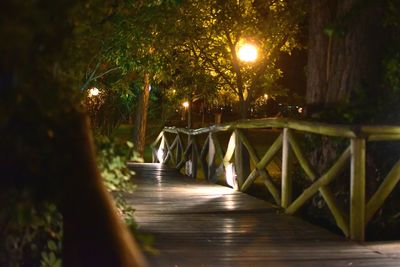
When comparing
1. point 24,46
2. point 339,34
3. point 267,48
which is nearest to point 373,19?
point 339,34

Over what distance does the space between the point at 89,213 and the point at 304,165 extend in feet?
16.6

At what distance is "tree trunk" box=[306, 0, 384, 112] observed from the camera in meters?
7.96

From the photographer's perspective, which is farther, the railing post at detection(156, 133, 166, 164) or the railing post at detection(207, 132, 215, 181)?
the railing post at detection(156, 133, 166, 164)

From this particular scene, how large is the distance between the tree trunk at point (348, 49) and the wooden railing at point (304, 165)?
2.71 feet

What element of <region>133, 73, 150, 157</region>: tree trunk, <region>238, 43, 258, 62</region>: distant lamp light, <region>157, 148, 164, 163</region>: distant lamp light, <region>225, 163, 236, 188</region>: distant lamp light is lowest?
<region>225, 163, 236, 188</region>: distant lamp light

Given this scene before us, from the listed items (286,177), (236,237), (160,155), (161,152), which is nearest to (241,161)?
(286,177)

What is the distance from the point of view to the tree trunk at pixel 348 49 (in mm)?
7965

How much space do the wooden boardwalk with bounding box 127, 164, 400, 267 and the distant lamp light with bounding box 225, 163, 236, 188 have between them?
0.88 m

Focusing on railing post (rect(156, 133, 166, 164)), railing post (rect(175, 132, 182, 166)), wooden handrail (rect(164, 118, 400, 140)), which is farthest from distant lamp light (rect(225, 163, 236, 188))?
railing post (rect(156, 133, 166, 164))

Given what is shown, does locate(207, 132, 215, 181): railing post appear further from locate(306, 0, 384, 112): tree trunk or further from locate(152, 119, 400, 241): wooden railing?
locate(306, 0, 384, 112): tree trunk

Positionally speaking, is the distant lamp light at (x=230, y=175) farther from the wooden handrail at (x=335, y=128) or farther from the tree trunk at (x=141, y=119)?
the tree trunk at (x=141, y=119)

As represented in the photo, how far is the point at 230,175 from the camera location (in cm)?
1138

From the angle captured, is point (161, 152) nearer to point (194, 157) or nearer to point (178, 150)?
point (178, 150)

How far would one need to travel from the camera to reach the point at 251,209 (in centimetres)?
858
